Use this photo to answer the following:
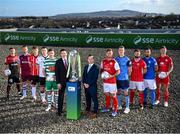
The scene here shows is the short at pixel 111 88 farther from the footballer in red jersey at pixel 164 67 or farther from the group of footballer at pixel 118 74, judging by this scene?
the footballer in red jersey at pixel 164 67

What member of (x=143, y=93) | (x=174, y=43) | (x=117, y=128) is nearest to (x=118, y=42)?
(x=174, y=43)

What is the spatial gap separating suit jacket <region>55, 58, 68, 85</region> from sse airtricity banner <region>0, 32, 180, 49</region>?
1575cm

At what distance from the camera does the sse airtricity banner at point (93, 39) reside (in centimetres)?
2383

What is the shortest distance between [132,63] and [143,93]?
116cm

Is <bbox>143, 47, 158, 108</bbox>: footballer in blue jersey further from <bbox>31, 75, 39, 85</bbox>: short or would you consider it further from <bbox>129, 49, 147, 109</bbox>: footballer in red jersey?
<bbox>31, 75, 39, 85</bbox>: short

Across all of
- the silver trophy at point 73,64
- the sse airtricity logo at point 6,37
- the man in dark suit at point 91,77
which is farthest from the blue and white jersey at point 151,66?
the sse airtricity logo at point 6,37

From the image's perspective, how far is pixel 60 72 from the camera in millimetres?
9320

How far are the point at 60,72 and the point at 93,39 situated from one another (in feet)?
55.9

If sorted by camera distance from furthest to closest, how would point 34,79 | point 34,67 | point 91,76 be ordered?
point 34,79 → point 34,67 → point 91,76

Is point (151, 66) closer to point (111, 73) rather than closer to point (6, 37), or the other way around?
point (111, 73)

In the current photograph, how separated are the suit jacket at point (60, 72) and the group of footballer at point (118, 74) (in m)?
0.53

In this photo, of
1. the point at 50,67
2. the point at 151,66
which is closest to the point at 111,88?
the point at 151,66

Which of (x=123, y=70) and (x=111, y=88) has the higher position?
(x=123, y=70)

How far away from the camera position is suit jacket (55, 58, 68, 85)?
9289 mm
